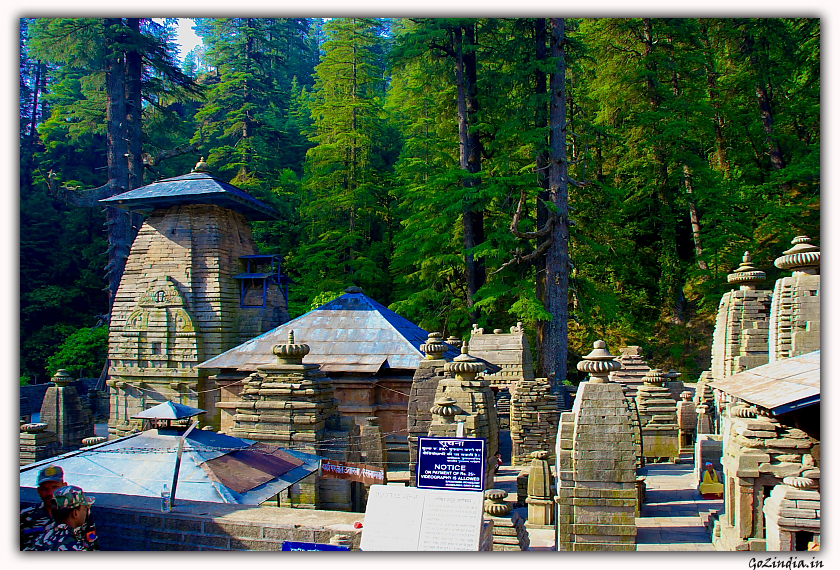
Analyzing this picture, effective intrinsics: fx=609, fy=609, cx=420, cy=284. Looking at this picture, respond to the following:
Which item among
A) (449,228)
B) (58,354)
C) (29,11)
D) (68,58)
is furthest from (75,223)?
(29,11)

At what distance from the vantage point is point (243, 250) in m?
24.5

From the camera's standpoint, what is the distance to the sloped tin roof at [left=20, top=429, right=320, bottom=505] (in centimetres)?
802

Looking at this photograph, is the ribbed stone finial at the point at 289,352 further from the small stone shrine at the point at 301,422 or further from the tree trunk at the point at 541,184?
the tree trunk at the point at 541,184

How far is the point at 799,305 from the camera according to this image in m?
11.1

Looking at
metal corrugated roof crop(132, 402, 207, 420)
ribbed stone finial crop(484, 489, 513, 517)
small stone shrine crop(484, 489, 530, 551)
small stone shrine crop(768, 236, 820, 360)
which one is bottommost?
small stone shrine crop(484, 489, 530, 551)

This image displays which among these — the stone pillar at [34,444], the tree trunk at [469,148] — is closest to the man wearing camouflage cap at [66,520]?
the stone pillar at [34,444]

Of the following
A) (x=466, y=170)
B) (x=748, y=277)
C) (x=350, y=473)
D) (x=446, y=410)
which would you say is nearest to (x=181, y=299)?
(x=466, y=170)

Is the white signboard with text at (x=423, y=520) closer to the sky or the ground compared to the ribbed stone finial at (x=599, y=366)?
closer to the ground

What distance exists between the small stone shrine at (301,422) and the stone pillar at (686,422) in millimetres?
9948

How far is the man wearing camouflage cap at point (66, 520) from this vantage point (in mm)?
6551

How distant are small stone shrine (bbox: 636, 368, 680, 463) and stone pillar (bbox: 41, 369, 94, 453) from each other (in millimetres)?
18249

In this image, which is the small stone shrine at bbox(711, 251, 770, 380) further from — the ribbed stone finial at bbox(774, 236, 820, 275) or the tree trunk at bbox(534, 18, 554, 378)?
the tree trunk at bbox(534, 18, 554, 378)

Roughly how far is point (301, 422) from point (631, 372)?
11.0 m

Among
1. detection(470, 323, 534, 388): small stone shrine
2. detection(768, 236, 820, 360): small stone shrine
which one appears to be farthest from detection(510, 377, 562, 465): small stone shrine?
detection(768, 236, 820, 360): small stone shrine
